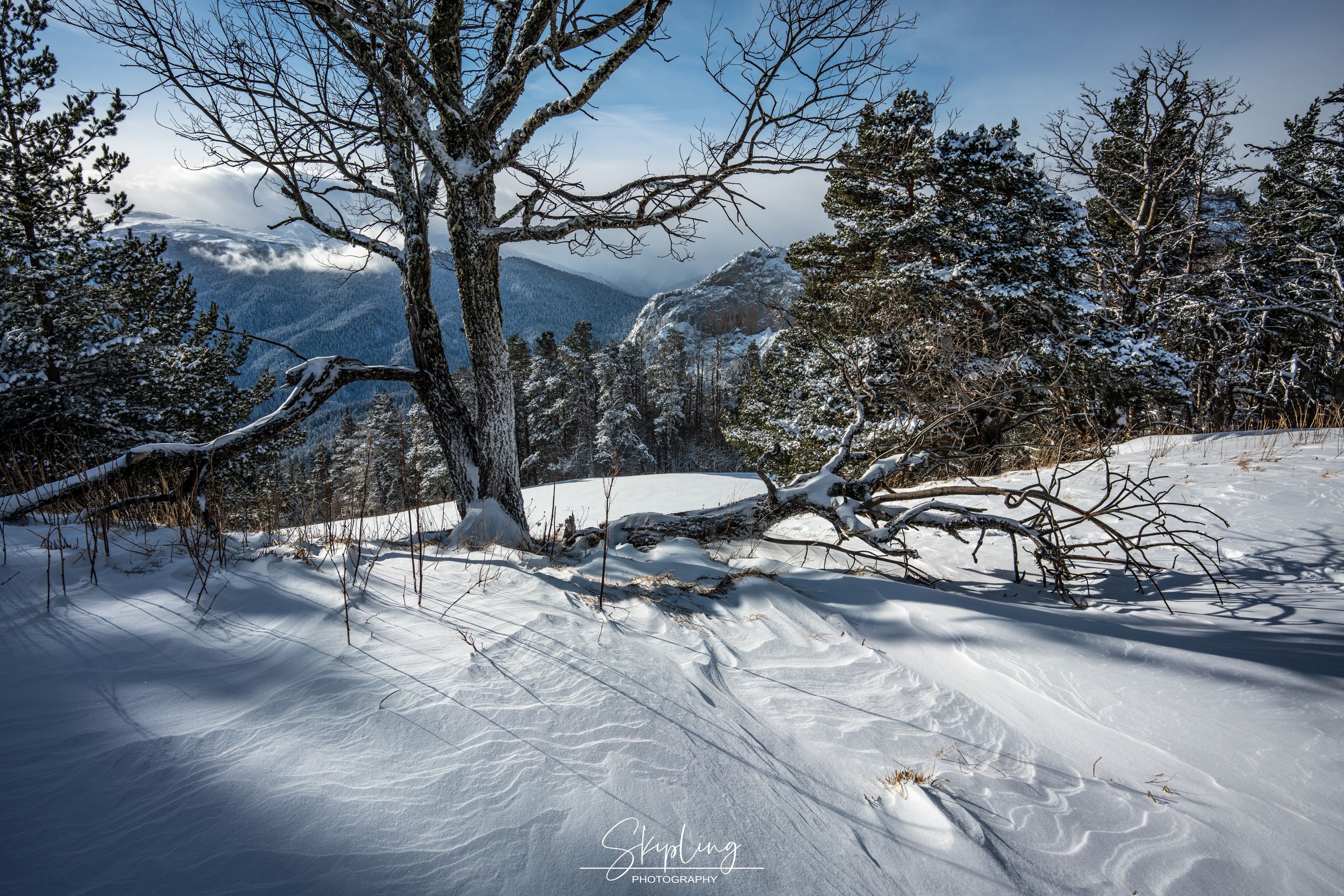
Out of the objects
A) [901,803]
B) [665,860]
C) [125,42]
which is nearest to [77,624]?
[665,860]

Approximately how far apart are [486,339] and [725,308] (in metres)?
94.0

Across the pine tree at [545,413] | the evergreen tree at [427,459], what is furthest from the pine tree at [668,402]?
the evergreen tree at [427,459]

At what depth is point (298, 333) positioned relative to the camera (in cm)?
11956

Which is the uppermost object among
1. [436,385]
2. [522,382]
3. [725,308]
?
[725,308]

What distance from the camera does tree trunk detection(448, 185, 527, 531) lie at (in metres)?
4.16

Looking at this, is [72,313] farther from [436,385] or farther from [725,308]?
[725,308]

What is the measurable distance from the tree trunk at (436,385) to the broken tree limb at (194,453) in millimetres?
569

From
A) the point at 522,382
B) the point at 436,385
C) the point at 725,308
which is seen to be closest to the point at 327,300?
the point at 725,308

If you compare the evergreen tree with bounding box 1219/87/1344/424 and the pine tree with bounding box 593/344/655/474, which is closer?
the evergreen tree with bounding box 1219/87/1344/424

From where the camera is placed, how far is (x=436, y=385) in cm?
446

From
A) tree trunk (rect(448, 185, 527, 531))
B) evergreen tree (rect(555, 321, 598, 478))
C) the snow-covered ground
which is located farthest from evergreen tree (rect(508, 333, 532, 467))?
the snow-covered ground

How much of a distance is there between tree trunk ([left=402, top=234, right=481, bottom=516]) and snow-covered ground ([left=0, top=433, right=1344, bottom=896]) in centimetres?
184

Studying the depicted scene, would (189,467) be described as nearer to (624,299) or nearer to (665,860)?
(665,860)

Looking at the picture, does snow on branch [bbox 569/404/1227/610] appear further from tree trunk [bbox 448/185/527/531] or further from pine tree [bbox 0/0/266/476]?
pine tree [bbox 0/0/266/476]
